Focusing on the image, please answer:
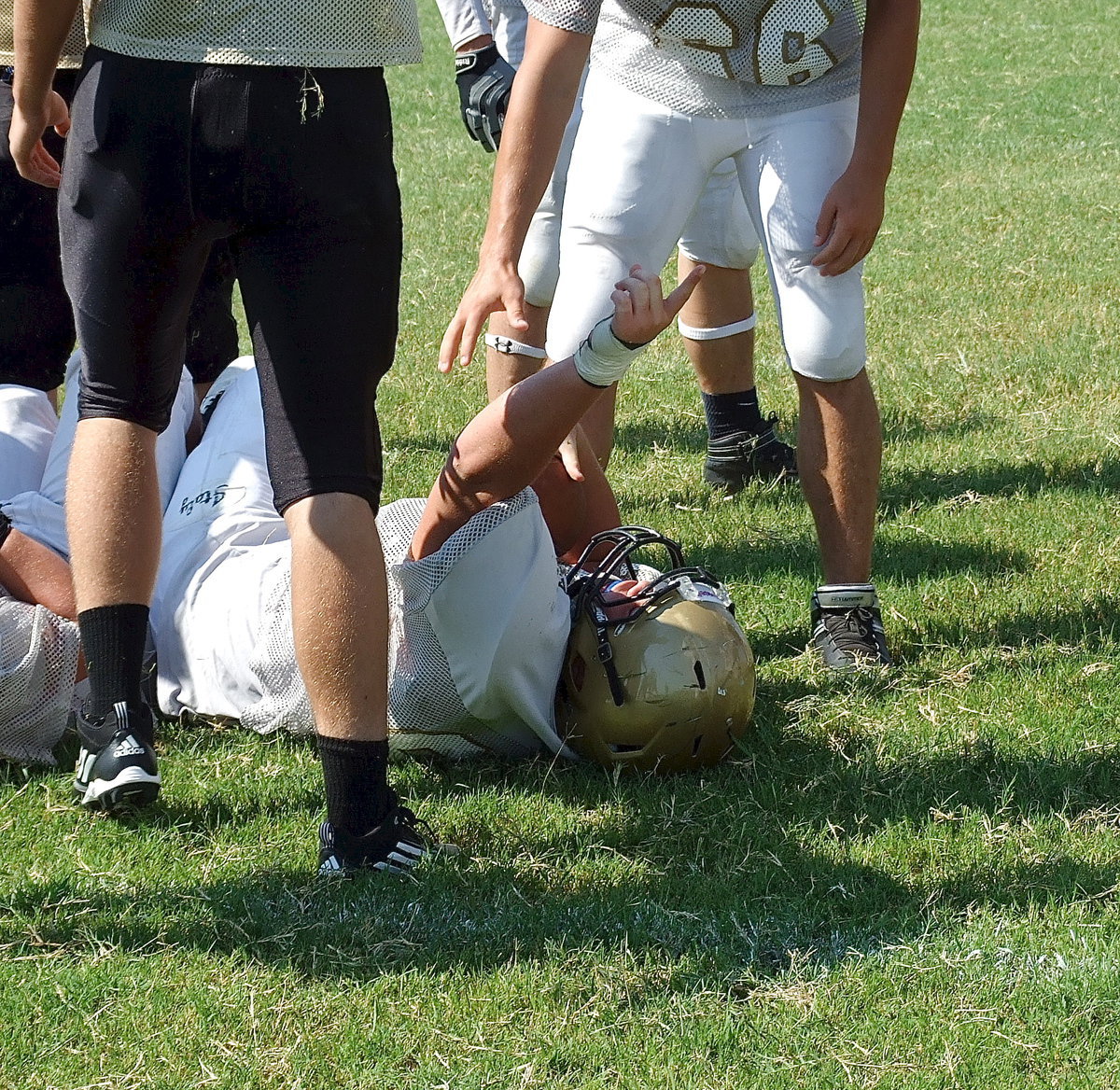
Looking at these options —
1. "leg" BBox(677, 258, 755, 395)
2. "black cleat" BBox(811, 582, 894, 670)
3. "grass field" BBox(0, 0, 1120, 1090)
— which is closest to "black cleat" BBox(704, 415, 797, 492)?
"grass field" BBox(0, 0, 1120, 1090)

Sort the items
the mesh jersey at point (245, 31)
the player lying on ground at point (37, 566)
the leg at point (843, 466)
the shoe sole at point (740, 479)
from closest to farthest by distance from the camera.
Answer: the mesh jersey at point (245, 31)
the player lying on ground at point (37, 566)
the leg at point (843, 466)
the shoe sole at point (740, 479)

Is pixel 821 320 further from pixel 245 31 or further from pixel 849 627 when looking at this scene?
pixel 245 31

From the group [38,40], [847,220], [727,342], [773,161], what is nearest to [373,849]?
[38,40]

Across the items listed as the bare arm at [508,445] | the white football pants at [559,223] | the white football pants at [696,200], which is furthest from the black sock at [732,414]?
the bare arm at [508,445]

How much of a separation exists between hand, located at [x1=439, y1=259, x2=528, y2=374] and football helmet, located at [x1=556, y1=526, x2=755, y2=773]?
0.66 m

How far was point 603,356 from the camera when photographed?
309cm

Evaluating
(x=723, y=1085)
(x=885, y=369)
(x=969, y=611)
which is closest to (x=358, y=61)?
(x=723, y=1085)

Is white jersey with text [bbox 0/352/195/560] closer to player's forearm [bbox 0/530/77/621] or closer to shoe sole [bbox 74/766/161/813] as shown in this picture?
player's forearm [bbox 0/530/77/621]

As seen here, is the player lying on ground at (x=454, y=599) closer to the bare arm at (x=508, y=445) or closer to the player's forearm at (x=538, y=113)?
the bare arm at (x=508, y=445)

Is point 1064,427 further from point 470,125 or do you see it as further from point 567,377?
point 567,377

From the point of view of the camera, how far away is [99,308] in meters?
2.88

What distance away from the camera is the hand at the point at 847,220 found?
3.69 m

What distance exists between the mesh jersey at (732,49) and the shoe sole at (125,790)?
6.30 ft

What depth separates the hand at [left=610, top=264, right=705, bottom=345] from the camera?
3.01m
